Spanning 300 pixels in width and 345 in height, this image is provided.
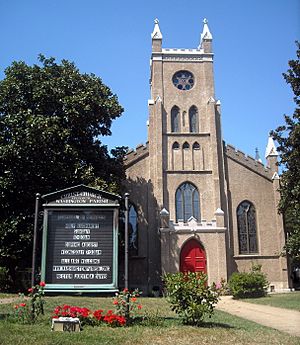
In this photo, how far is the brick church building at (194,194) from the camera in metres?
28.0

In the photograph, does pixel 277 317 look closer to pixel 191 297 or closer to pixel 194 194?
pixel 191 297

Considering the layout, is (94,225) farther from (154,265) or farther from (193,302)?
(154,265)

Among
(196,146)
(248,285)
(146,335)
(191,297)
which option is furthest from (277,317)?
(196,146)

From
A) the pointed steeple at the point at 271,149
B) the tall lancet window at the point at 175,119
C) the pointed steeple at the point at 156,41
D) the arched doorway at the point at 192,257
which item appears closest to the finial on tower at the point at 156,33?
the pointed steeple at the point at 156,41

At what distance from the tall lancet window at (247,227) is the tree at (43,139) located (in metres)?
10.9

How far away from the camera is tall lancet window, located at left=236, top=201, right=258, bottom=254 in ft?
98.7

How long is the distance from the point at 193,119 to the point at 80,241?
2236cm

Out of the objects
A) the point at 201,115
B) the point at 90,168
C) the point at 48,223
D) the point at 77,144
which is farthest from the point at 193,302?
the point at 201,115

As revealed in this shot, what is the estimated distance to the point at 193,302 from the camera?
417 inches

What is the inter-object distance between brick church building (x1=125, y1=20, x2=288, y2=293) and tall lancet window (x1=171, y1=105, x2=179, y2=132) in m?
0.08

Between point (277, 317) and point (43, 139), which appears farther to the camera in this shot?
point (43, 139)

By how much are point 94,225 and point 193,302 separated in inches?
142

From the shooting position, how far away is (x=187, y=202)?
98.9 ft

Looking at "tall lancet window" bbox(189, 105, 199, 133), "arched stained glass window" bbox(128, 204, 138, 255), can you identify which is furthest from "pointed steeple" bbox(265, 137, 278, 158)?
"arched stained glass window" bbox(128, 204, 138, 255)
